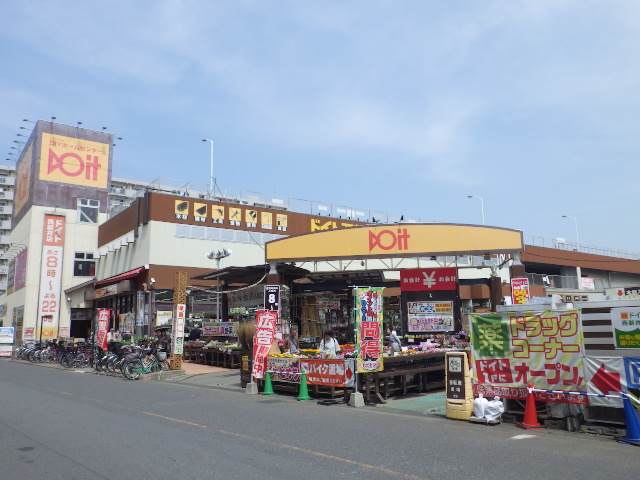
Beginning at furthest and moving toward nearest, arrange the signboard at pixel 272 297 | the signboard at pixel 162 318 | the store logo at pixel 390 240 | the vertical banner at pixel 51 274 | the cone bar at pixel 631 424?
the vertical banner at pixel 51 274
the signboard at pixel 162 318
the store logo at pixel 390 240
the signboard at pixel 272 297
the cone bar at pixel 631 424

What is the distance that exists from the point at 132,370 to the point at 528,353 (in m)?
16.0

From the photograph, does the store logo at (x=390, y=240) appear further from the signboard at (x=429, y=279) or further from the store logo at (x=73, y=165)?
the store logo at (x=73, y=165)

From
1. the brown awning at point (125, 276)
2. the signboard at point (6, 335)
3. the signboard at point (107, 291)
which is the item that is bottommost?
the signboard at point (6, 335)

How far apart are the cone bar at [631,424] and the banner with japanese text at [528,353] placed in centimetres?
89

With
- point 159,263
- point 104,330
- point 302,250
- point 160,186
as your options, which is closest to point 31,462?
point 302,250

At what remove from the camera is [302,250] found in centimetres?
2498

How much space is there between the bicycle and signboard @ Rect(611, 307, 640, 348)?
57.5ft

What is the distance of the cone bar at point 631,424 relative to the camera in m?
8.32

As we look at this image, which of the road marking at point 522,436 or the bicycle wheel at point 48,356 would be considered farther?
the bicycle wheel at point 48,356

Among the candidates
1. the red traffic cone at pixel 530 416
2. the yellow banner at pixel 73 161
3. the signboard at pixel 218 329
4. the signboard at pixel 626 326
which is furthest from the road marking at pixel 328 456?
the yellow banner at pixel 73 161

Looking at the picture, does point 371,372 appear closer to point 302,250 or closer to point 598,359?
point 598,359

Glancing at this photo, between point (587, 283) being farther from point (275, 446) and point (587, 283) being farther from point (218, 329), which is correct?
point (275, 446)

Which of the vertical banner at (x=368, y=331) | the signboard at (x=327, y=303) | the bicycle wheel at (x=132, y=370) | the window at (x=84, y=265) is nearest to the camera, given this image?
the vertical banner at (x=368, y=331)

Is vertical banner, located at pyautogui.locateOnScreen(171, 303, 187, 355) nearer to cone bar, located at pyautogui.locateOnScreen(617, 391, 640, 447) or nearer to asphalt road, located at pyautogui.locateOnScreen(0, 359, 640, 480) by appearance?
asphalt road, located at pyautogui.locateOnScreen(0, 359, 640, 480)
